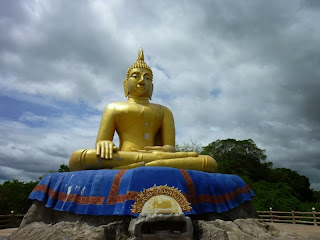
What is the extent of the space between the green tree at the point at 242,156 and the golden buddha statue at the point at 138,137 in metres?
17.6

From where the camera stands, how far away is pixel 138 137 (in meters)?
8.66

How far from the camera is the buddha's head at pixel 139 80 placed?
30.4 feet

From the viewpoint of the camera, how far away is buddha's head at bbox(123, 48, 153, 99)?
Result: 9258 millimetres

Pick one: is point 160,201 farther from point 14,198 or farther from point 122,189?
point 14,198

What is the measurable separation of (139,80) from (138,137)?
1.87m

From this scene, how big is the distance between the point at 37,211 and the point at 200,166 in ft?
13.6

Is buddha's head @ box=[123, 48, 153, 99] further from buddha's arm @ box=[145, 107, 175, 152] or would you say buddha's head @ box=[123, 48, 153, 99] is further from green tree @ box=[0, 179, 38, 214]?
green tree @ box=[0, 179, 38, 214]

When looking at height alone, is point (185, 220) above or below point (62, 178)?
below

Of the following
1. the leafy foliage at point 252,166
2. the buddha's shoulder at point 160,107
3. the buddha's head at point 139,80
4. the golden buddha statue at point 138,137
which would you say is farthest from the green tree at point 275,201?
the buddha's head at point 139,80

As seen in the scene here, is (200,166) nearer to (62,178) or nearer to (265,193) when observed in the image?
(62,178)

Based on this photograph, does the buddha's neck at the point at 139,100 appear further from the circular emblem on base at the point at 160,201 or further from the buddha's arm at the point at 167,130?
the circular emblem on base at the point at 160,201

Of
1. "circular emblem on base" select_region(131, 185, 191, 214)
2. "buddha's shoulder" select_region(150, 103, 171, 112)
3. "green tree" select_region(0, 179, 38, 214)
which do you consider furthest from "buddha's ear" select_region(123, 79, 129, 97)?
"green tree" select_region(0, 179, 38, 214)

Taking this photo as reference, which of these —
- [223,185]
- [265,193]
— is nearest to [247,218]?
[223,185]

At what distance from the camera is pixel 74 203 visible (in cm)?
639
